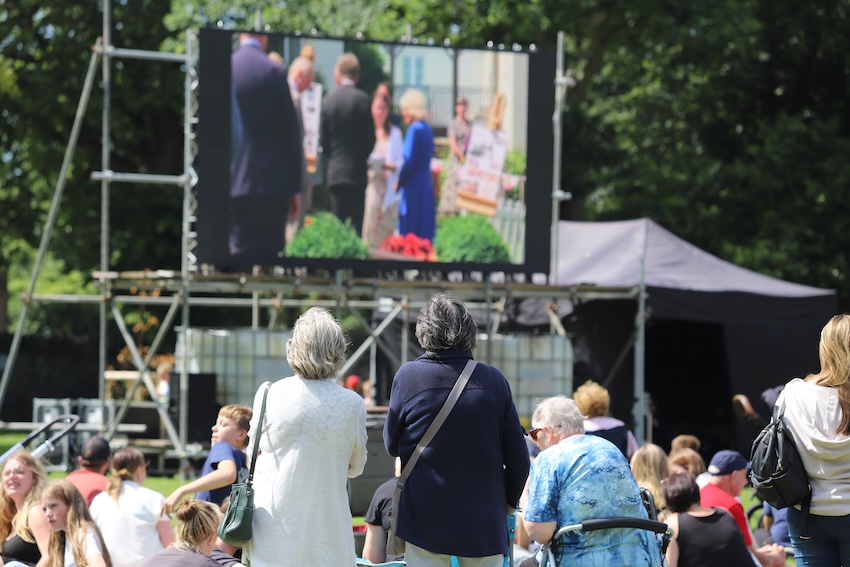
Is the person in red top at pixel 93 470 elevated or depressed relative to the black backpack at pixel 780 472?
depressed

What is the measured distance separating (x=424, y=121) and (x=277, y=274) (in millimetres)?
2554

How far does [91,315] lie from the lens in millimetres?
34250

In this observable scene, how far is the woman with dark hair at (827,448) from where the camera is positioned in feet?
17.0

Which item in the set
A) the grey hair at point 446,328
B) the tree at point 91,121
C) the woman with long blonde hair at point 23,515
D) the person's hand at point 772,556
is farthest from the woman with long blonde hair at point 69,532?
the tree at point 91,121

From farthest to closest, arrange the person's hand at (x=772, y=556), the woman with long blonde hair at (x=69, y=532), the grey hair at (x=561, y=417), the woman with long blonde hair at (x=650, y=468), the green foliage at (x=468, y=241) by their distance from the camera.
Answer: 1. the green foliage at (x=468, y=241)
2. the person's hand at (x=772, y=556)
3. the woman with long blonde hair at (x=650, y=468)
4. the woman with long blonde hair at (x=69, y=532)
5. the grey hair at (x=561, y=417)

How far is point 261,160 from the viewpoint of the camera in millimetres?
14391

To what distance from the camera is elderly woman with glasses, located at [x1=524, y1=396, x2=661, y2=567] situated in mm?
5277

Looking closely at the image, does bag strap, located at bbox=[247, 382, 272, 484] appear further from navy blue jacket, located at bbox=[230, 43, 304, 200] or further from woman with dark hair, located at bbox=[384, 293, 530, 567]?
navy blue jacket, located at bbox=[230, 43, 304, 200]

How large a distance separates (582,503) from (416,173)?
9964 millimetres

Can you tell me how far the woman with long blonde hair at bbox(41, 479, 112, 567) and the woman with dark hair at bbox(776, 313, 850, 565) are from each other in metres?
3.40

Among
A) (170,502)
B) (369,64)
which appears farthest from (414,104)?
(170,502)

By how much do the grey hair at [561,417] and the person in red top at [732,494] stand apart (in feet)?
8.03

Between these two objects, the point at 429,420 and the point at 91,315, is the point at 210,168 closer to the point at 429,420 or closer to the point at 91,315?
the point at 429,420

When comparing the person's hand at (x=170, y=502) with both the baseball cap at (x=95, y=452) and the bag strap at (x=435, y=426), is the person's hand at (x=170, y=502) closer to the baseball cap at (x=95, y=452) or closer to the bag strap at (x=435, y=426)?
the baseball cap at (x=95, y=452)
